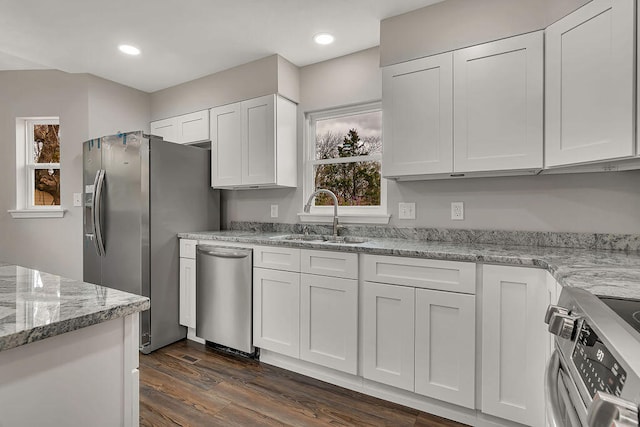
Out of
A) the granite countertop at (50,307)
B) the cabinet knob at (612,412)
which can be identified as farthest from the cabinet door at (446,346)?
the granite countertop at (50,307)

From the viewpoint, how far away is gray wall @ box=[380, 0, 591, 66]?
182 centimetres

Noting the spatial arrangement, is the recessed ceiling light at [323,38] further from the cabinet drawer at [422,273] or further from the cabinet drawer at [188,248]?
the cabinet drawer at [188,248]

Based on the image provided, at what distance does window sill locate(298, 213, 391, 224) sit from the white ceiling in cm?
140

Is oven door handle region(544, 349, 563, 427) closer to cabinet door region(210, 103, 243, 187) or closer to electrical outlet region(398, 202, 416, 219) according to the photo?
electrical outlet region(398, 202, 416, 219)

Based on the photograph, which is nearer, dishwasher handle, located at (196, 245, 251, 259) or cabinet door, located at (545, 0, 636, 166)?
cabinet door, located at (545, 0, 636, 166)

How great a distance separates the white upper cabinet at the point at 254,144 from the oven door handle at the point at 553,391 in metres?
2.27

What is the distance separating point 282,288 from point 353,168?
4.03 ft

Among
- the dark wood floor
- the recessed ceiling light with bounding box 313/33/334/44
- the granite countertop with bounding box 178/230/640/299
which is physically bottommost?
the dark wood floor

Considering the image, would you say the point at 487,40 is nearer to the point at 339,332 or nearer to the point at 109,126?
the point at 339,332

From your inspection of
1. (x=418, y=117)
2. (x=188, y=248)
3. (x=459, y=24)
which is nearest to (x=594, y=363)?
(x=418, y=117)

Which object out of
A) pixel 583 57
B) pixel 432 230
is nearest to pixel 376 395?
pixel 432 230

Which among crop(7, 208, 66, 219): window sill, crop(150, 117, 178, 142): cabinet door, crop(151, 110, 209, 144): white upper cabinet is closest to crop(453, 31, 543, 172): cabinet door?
crop(151, 110, 209, 144): white upper cabinet

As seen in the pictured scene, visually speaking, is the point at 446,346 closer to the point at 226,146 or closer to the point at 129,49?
the point at 226,146

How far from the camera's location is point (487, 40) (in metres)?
1.95
